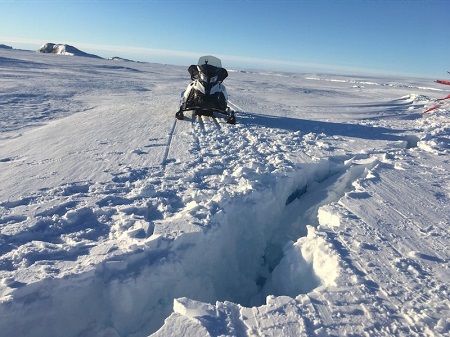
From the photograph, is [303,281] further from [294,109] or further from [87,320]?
[294,109]

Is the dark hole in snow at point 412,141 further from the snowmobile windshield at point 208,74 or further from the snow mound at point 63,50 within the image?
the snow mound at point 63,50

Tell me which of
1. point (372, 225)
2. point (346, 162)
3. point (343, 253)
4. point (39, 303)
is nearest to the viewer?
point (39, 303)

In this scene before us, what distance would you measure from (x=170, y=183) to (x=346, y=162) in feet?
10.8

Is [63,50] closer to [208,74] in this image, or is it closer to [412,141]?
[208,74]

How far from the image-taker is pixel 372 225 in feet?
13.2

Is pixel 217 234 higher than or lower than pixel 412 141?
lower

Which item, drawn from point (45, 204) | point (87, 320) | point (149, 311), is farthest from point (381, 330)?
point (45, 204)

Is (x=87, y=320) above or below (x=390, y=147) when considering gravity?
below

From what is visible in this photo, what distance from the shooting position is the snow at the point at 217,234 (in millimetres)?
2760

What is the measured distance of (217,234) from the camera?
155 inches

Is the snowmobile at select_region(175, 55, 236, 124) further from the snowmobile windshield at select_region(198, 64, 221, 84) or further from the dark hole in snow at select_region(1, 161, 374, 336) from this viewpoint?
the dark hole in snow at select_region(1, 161, 374, 336)

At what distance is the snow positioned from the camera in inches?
109

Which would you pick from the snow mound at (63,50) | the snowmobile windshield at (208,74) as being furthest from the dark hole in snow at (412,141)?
the snow mound at (63,50)

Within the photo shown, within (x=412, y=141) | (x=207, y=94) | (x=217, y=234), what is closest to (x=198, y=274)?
(x=217, y=234)
